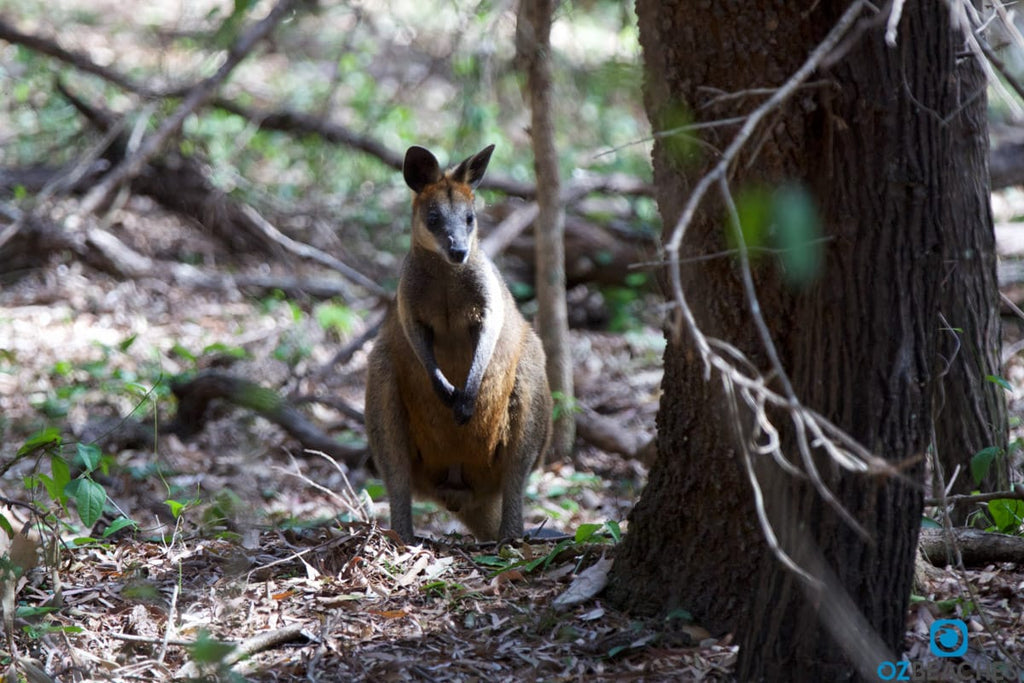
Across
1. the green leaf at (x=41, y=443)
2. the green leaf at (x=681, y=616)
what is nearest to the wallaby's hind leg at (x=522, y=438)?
the green leaf at (x=681, y=616)

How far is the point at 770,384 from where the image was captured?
130 inches

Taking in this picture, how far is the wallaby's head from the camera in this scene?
5359 millimetres

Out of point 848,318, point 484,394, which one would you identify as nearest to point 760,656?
point 848,318

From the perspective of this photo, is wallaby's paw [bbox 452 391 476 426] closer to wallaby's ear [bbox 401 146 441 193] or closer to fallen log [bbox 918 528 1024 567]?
wallaby's ear [bbox 401 146 441 193]

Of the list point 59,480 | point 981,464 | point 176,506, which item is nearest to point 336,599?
point 176,506

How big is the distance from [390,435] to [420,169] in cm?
144

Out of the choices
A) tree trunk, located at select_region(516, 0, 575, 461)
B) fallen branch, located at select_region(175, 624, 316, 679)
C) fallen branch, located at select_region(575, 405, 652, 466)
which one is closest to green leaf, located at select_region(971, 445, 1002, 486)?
fallen branch, located at select_region(175, 624, 316, 679)

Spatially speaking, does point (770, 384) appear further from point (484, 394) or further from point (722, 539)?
point (484, 394)

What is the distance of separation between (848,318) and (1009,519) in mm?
1760

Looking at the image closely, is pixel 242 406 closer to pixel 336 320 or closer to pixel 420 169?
pixel 336 320

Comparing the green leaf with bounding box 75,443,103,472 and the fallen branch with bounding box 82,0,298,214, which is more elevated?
the fallen branch with bounding box 82,0,298,214

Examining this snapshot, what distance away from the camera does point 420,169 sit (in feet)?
18.7

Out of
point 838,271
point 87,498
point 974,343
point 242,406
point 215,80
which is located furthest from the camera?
point 215,80

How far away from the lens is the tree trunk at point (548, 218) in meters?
6.92
